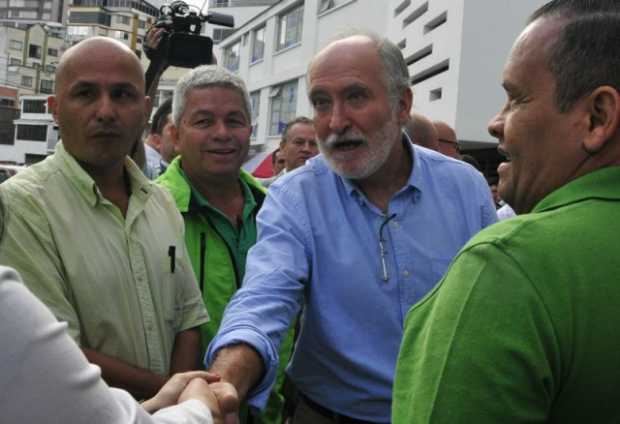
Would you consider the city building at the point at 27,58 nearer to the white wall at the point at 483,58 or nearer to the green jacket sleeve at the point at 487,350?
the white wall at the point at 483,58

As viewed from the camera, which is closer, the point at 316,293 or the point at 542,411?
the point at 542,411

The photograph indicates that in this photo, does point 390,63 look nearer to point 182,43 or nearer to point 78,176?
point 78,176

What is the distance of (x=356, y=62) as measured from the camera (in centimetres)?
259

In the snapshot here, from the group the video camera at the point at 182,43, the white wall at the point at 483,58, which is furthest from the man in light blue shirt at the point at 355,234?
the white wall at the point at 483,58

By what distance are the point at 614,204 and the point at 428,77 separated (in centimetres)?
2919

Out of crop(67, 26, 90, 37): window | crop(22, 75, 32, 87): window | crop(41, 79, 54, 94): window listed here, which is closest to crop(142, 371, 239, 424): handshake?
crop(22, 75, 32, 87): window

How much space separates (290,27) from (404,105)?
39.5 metres

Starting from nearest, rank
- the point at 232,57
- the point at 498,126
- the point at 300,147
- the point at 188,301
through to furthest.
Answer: the point at 498,126, the point at 188,301, the point at 300,147, the point at 232,57

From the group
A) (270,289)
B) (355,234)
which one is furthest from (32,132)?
(270,289)

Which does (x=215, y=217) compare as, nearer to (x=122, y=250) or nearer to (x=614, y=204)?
(x=122, y=250)

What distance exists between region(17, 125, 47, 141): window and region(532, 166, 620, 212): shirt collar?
69.6 meters

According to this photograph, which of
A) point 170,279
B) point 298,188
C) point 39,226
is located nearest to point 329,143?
point 298,188

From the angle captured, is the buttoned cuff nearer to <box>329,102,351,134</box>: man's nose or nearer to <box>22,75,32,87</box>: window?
<box>329,102,351,134</box>: man's nose

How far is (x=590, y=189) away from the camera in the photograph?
1.33 metres
